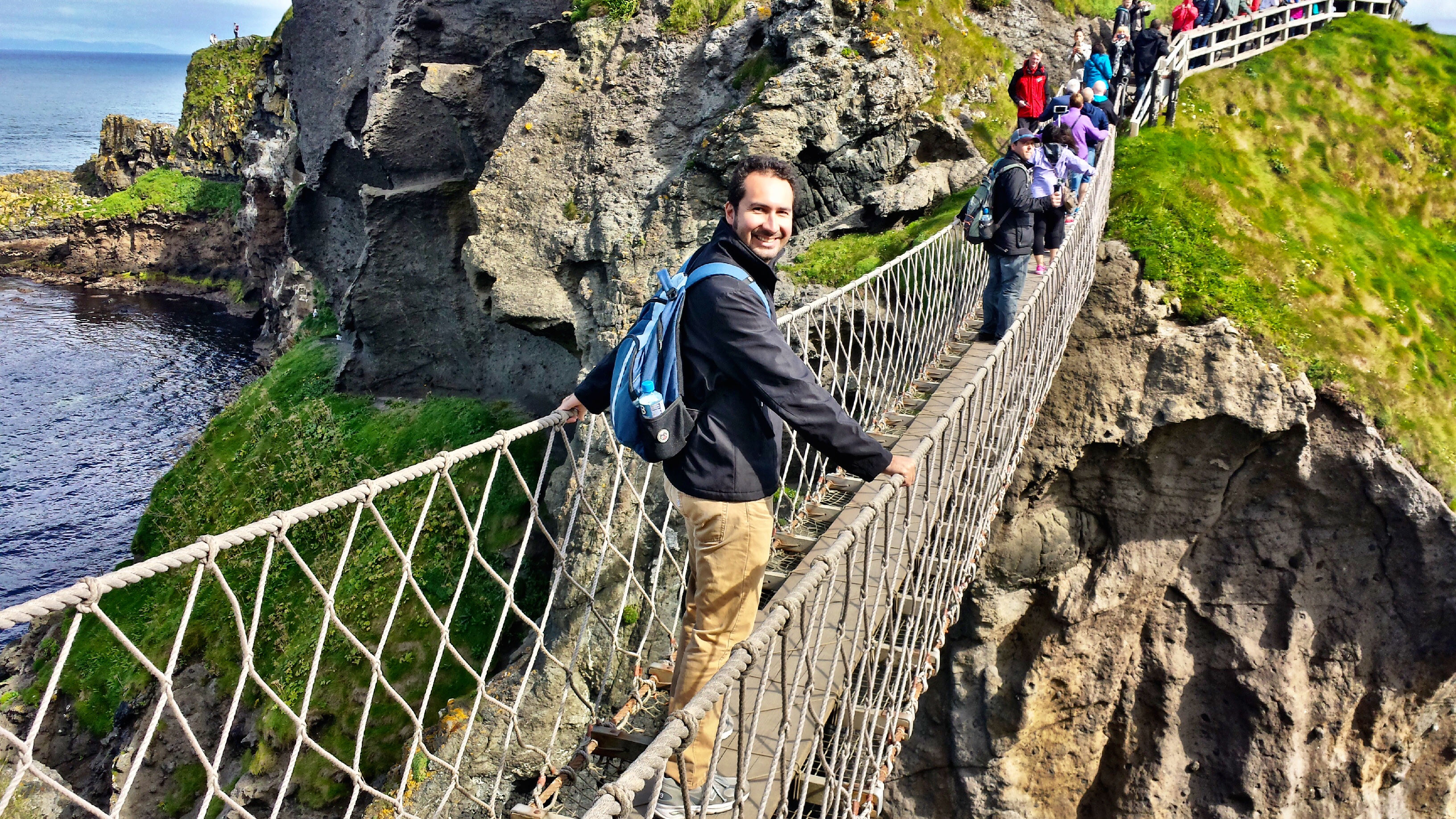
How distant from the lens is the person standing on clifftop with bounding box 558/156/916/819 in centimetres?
234

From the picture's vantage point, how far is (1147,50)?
1063 cm

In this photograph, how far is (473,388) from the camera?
13547 mm

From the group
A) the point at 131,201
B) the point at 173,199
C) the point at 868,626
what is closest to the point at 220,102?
the point at 173,199

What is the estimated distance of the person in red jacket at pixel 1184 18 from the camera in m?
11.0

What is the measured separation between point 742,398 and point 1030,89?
25.9 feet

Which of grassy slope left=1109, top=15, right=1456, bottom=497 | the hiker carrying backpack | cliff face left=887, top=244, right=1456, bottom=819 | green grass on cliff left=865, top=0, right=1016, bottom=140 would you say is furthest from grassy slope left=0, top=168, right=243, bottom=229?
the hiker carrying backpack

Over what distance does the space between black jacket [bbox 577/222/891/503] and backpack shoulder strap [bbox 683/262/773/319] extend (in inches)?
0.6

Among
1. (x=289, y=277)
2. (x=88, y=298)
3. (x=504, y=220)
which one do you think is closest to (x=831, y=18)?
(x=504, y=220)

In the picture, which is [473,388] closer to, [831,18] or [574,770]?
[831,18]

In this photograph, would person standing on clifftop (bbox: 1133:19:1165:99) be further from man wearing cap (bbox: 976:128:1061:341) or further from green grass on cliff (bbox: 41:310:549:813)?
green grass on cliff (bbox: 41:310:549:813)

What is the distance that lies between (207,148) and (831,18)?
34215 millimetres

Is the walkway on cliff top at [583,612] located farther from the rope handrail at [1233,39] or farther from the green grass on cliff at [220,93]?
the green grass on cliff at [220,93]

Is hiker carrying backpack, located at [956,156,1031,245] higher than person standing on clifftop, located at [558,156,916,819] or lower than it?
higher

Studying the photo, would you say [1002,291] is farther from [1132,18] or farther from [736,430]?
[1132,18]
